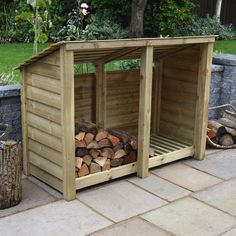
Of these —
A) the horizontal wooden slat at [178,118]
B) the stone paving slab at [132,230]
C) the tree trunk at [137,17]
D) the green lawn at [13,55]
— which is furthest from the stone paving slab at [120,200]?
the tree trunk at [137,17]

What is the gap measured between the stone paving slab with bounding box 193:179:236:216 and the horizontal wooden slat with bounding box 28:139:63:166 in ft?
4.29

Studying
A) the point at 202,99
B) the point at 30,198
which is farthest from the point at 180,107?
the point at 30,198

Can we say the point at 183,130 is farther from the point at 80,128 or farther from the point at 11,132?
the point at 11,132

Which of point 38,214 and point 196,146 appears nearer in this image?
point 38,214

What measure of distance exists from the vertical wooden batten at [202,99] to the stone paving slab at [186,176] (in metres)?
0.32

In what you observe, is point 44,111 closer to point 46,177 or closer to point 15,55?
point 46,177

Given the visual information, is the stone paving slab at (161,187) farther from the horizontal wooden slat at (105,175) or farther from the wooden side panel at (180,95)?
the wooden side panel at (180,95)

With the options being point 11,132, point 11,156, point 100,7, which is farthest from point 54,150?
A: point 100,7

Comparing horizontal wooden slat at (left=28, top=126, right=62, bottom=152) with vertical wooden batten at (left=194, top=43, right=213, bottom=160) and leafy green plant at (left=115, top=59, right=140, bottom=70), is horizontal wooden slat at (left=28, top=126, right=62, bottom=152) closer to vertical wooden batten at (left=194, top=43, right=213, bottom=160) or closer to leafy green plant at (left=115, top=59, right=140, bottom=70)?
vertical wooden batten at (left=194, top=43, right=213, bottom=160)

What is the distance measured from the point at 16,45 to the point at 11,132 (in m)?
6.54

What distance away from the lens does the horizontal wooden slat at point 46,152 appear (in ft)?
12.4

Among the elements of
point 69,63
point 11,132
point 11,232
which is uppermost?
point 69,63

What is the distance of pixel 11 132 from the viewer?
170 inches

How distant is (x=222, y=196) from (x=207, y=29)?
11.1m
